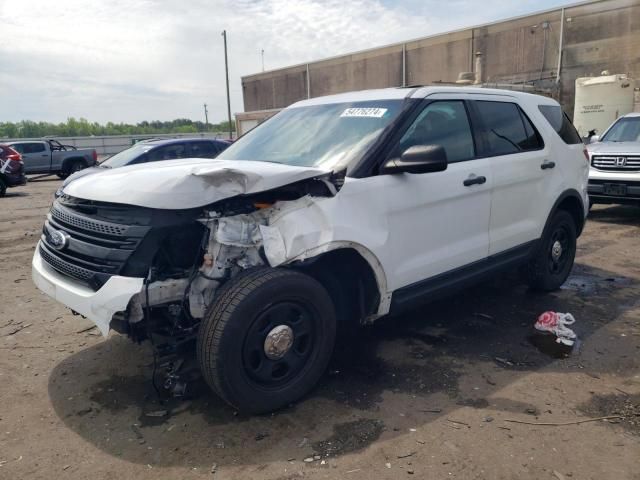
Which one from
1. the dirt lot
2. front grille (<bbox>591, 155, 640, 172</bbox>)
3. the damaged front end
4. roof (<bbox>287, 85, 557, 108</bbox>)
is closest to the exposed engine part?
the damaged front end

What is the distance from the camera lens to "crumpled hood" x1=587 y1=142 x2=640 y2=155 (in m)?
8.19

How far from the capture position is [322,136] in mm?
3566

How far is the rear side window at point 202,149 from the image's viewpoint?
430 inches

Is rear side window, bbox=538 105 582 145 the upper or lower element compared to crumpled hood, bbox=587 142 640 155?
upper

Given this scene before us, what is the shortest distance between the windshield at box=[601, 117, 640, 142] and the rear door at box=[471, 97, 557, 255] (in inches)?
224

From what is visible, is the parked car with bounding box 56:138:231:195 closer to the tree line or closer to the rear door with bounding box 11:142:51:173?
the rear door with bounding box 11:142:51:173

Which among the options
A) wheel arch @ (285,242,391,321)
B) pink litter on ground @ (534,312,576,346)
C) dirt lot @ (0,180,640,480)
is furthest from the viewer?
pink litter on ground @ (534,312,576,346)

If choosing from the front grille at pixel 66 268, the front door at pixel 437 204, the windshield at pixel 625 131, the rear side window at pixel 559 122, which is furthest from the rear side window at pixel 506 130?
the windshield at pixel 625 131

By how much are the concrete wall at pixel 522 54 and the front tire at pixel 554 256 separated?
2733 centimetres

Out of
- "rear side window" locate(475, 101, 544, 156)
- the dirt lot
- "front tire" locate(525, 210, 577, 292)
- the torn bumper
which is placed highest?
"rear side window" locate(475, 101, 544, 156)

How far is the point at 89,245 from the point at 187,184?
0.68 meters

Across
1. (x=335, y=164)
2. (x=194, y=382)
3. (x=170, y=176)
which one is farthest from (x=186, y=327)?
(x=335, y=164)

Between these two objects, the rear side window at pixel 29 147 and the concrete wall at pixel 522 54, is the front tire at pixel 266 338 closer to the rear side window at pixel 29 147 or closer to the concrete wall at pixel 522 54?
the rear side window at pixel 29 147

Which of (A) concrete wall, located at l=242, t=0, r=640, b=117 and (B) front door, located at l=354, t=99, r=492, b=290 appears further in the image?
(A) concrete wall, located at l=242, t=0, r=640, b=117
